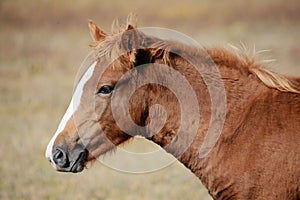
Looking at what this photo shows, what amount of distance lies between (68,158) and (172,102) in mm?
1012

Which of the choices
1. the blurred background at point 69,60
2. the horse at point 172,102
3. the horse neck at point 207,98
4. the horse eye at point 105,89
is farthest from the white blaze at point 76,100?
the blurred background at point 69,60

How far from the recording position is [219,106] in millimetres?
5125

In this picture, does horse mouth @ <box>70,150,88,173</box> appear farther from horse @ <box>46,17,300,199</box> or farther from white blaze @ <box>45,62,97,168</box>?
white blaze @ <box>45,62,97,168</box>

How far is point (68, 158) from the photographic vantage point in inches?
204

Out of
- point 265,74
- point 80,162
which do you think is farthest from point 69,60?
point 265,74

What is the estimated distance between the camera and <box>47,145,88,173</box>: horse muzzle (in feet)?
16.8

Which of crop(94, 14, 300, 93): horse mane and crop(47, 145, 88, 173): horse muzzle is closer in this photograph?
crop(94, 14, 300, 93): horse mane

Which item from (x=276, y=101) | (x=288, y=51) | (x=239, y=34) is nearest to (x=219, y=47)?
(x=276, y=101)

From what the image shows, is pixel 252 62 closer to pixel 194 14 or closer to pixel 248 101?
pixel 248 101

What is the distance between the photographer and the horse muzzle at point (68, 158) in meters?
5.11

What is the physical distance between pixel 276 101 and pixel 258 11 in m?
23.6

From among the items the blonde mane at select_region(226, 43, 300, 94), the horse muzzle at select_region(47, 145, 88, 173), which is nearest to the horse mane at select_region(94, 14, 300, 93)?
the blonde mane at select_region(226, 43, 300, 94)

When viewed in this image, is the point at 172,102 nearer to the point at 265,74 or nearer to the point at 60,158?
the point at 265,74

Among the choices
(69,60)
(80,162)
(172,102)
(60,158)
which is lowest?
(69,60)
